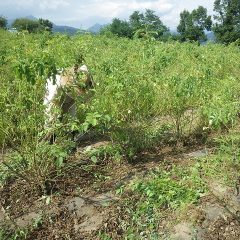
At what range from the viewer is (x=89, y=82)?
433cm

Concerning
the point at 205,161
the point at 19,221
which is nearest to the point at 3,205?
the point at 19,221

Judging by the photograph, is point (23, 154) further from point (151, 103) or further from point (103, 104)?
point (151, 103)

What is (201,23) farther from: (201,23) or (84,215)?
(84,215)

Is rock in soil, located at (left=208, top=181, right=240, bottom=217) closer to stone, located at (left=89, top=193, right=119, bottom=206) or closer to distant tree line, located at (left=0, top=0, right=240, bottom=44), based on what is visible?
stone, located at (left=89, top=193, right=119, bottom=206)

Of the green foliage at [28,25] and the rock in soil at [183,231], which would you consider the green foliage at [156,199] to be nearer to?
the rock in soil at [183,231]

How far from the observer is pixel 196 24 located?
164ft

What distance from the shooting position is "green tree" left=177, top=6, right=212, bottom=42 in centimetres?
4856

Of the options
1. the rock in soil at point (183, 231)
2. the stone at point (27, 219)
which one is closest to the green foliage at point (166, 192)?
the rock in soil at point (183, 231)

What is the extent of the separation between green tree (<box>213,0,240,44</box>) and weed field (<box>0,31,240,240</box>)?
39.0 meters

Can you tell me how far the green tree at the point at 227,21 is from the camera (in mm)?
40969

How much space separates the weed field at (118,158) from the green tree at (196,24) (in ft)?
150

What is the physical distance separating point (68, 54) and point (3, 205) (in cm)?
188

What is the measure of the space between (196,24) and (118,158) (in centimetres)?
4901

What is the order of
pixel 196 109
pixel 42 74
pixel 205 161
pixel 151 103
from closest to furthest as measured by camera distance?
pixel 42 74
pixel 205 161
pixel 151 103
pixel 196 109
